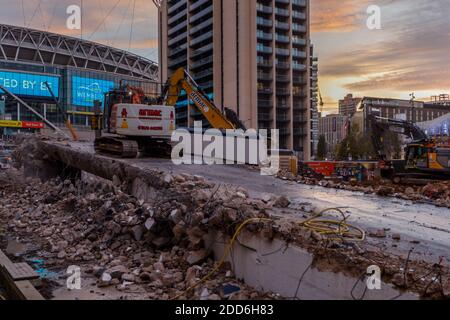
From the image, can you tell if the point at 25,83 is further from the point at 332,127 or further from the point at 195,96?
the point at 332,127

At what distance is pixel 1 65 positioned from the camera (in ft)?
266

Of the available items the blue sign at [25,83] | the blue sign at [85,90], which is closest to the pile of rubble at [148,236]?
the blue sign at [25,83]

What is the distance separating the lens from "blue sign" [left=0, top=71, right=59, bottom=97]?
8019cm

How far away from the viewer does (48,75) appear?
8481 centimetres

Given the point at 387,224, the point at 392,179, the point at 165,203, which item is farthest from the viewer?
the point at 392,179

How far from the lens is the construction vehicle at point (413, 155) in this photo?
21.4m

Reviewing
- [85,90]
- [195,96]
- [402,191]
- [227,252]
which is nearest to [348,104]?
[85,90]

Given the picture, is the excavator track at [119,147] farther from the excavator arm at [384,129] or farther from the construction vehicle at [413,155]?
the excavator arm at [384,129]

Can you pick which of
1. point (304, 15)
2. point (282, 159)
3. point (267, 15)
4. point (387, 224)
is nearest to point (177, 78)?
point (282, 159)

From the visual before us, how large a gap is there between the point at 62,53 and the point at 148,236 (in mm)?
100785

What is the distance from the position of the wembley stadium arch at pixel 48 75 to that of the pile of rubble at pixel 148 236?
66.6 meters

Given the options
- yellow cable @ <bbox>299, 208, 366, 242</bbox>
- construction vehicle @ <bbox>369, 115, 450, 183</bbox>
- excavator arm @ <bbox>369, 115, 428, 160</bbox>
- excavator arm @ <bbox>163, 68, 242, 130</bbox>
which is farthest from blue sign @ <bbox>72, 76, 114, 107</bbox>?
yellow cable @ <bbox>299, 208, 366, 242</bbox>
